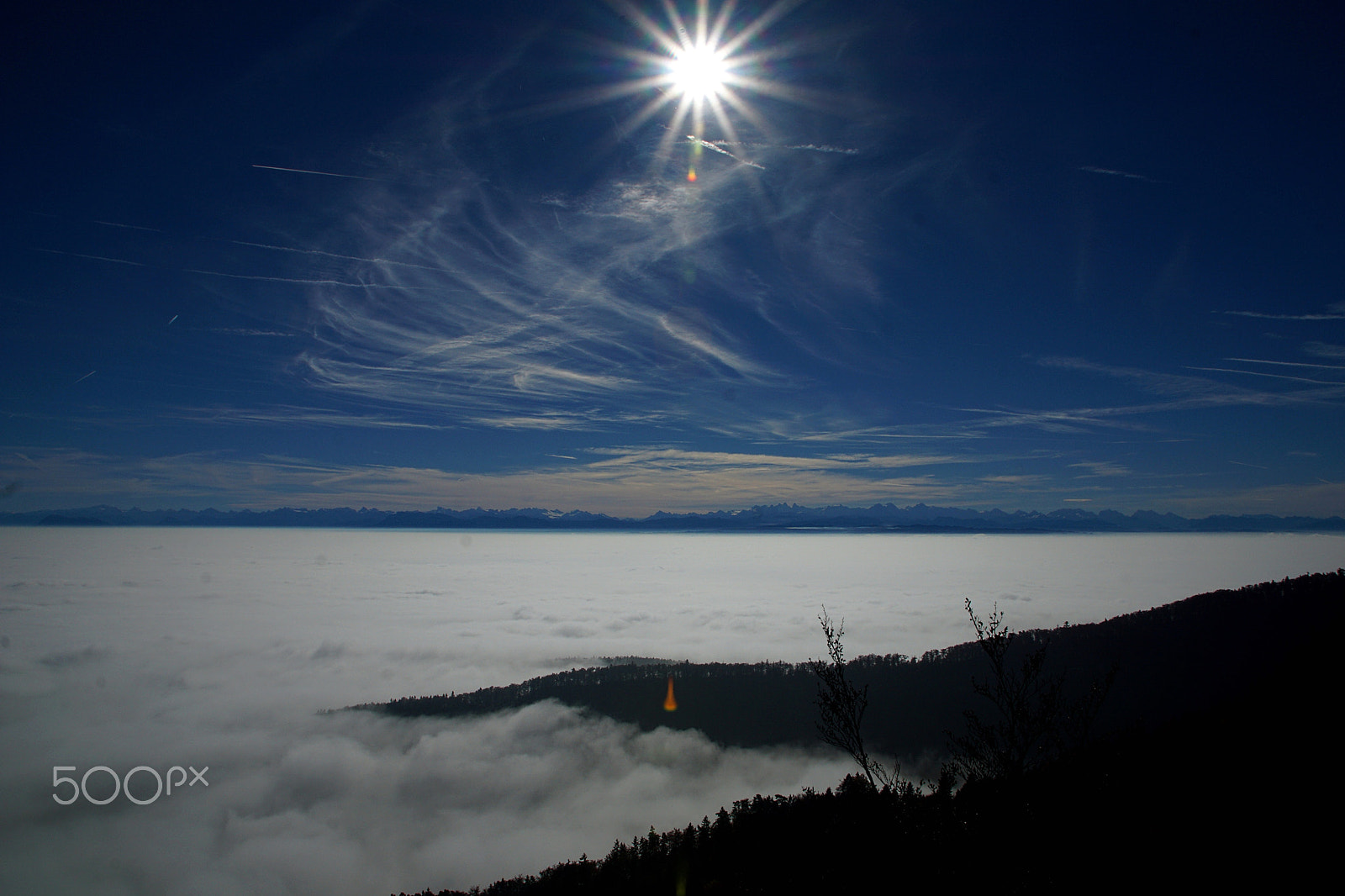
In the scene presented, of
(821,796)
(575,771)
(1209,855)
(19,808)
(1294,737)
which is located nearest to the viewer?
(1209,855)

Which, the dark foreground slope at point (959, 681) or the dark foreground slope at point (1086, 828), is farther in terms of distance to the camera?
the dark foreground slope at point (959, 681)

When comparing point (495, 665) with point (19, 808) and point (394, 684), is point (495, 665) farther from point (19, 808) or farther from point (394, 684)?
point (19, 808)

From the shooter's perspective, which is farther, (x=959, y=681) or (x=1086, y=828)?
(x=959, y=681)

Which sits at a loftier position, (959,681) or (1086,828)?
(1086,828)

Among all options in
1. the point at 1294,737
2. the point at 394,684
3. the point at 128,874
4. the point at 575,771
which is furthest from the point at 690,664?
the point at 1294,737
